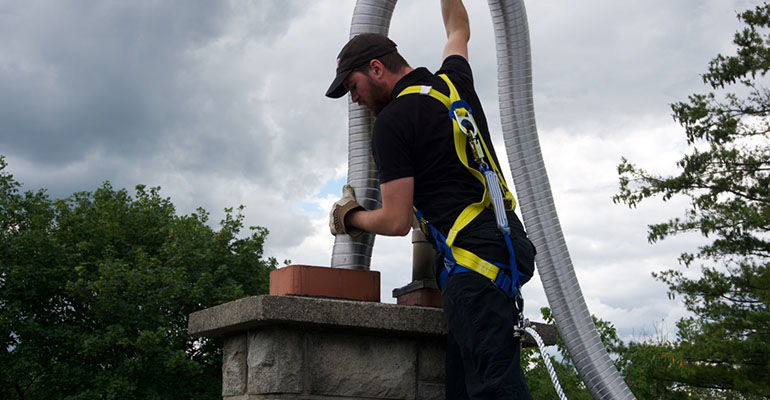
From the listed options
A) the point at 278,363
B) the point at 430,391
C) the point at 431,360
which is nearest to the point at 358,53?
the point at 278,363

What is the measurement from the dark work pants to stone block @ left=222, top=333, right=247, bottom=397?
3.83 feet

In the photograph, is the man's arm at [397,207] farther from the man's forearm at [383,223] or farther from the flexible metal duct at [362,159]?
the flexible metal duct at [362,159]

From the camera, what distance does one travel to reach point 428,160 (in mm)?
2984

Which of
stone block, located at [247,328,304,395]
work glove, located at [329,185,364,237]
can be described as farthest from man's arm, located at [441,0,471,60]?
stone block, located at [247,328,304,395]

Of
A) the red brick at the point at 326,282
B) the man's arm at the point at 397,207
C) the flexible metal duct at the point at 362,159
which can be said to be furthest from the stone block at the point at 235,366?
the man's arm at the point at 397,207

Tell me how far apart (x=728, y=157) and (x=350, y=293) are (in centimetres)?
1532

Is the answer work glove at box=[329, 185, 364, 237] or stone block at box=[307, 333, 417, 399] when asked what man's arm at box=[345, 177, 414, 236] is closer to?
work glove at box=[329, 185, 364, 237]

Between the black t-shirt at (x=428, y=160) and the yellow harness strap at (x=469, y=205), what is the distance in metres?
0.02

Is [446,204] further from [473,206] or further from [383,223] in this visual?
[383,223]

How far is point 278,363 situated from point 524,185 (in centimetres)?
159

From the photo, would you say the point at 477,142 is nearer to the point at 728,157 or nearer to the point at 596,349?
the point at 596,349

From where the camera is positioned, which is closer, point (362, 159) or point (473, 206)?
point (473, 206)

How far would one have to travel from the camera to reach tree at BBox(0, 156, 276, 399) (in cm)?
2025

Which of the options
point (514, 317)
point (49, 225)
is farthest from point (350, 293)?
point (49, 225)
